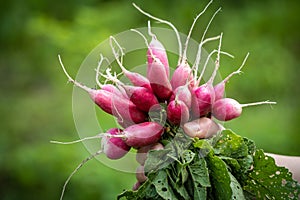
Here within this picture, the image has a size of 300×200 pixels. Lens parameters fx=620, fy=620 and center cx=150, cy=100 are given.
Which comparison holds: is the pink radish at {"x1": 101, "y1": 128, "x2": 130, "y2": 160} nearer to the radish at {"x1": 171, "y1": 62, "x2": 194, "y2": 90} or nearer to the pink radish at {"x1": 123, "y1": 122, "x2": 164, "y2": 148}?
the pink radish at {"x1": 123, "y1": 122, "x2": 164, "y2": 148}

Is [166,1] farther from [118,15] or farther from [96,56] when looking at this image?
[96,56]

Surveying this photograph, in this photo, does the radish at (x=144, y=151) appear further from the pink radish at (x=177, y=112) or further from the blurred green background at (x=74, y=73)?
the blurred green background at (x=74, y=73)

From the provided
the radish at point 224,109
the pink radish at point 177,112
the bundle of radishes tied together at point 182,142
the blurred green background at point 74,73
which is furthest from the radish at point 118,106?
the blurred green background at point 74,73

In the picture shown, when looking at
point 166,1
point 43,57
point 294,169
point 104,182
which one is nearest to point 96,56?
point 104,182

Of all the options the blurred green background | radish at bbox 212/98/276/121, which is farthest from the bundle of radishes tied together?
the blurred green background

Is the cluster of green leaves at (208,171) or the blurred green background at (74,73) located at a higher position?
the cluster of green leaves at (208,171)

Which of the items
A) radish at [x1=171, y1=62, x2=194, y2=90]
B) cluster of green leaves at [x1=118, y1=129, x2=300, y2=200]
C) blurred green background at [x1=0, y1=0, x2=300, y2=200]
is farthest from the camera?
blurred green background at [x1=0, y1=0, x2=300, y2=200]

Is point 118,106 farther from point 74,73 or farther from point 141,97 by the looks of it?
point 74,73
